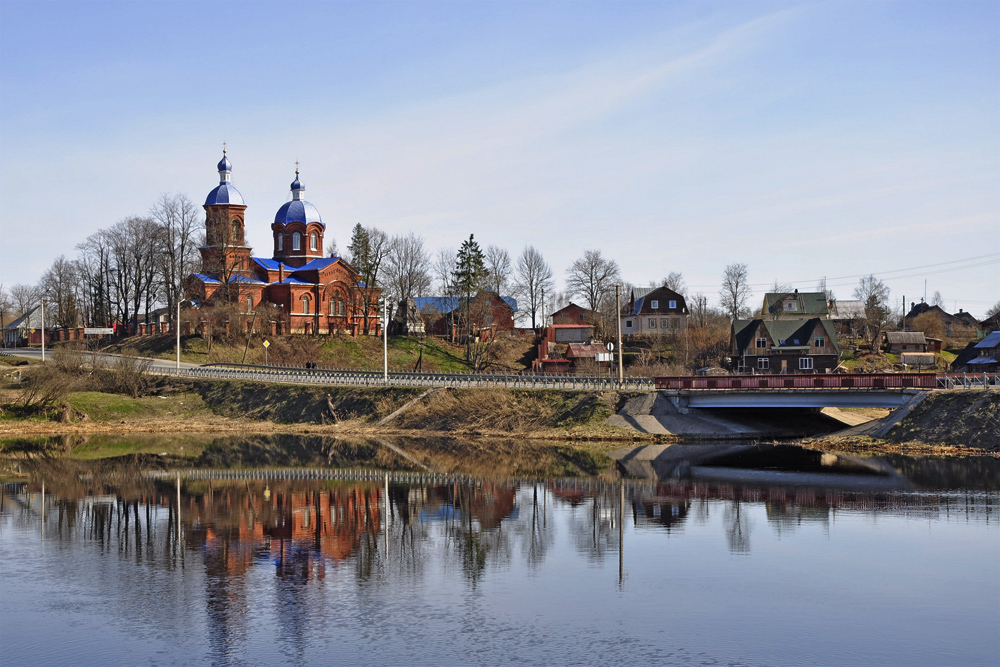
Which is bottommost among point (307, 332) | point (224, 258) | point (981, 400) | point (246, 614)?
point (246, 614)

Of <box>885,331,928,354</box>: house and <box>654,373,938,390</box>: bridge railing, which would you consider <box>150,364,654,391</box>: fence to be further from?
<box>885,331,928,354</box>: house

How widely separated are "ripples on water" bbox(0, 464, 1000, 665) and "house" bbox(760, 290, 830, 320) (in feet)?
235

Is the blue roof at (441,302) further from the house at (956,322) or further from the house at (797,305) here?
the house at (956,322)

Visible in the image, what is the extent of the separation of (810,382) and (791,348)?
31.2 meters

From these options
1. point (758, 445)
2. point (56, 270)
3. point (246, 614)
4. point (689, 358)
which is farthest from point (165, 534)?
point (56, 270)

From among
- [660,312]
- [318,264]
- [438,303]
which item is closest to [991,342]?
[660,312]

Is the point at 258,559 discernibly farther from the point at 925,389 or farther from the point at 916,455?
the point at 925,389

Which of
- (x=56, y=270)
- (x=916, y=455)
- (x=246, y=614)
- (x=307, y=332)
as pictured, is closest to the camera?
(x=246, y=614)

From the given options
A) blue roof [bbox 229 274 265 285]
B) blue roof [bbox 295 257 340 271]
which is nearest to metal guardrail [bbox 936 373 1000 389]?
blue roof [bbox 295 257 340 271]

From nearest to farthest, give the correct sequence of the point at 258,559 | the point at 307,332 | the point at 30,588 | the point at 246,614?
1. the point at 246,614
2. the point at 30,588
3. the point at 258,559
4. the point at 307,332

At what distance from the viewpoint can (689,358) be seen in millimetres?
98188

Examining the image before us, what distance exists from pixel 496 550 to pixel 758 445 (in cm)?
3209

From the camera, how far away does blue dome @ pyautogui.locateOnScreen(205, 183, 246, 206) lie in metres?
97.2

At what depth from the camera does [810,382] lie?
192ft
